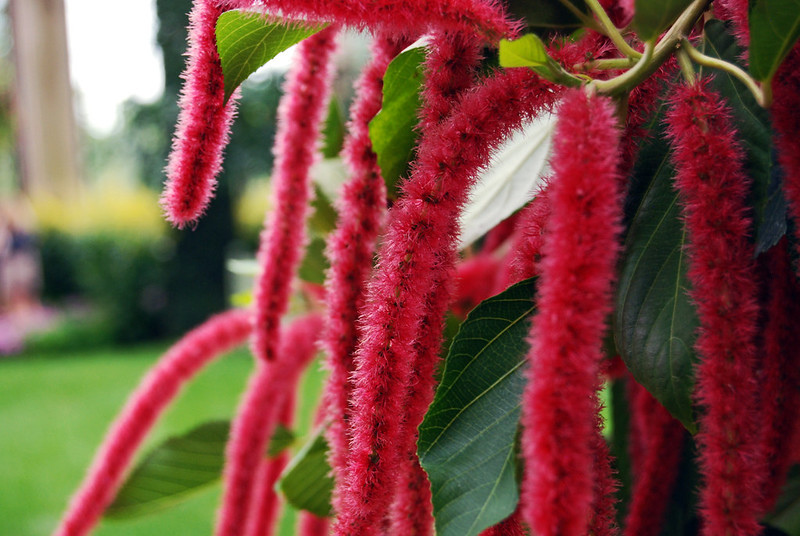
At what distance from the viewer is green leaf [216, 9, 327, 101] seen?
0.31 m

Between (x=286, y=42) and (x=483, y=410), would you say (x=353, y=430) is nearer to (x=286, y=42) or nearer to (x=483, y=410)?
(x=483, y=410)

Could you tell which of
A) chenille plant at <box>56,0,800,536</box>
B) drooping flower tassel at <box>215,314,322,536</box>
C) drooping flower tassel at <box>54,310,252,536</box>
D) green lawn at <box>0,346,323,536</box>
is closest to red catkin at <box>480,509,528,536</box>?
chenille plant at <box>56,0,800,536</box>

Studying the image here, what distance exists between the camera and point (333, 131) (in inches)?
23.7

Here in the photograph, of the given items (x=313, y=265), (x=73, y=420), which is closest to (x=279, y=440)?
(x=313, y=265)

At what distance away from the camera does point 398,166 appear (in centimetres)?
38

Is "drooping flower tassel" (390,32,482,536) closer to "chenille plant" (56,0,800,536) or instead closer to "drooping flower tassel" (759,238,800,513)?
"chenille plant" (56,0,800,536)

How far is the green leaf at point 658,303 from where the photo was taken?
33 centimetres

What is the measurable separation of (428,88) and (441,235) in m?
0.08

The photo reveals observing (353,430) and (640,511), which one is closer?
(353,430)

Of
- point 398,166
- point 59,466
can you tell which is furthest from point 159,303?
point 398,166

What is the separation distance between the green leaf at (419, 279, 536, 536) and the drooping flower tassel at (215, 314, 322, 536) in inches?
11.5

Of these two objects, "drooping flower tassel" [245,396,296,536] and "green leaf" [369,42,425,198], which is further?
"drooping flower tassel" [245,396,296,536]

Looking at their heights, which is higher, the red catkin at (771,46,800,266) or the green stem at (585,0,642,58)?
the green stem at (585,0,642,58)

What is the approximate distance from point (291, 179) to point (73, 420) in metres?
2.57
